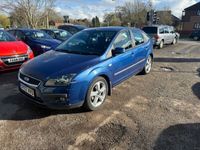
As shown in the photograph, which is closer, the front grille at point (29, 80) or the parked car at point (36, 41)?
the front grille at point (29, 80)

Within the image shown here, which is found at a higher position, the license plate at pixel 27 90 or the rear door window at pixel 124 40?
the rear door window at pixel 124 40

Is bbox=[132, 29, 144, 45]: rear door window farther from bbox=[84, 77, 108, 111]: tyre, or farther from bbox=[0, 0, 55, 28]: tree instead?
bbox=[0, 0, 55, 28]: tree

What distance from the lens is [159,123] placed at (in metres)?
3.68

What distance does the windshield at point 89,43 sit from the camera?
14.8 feet

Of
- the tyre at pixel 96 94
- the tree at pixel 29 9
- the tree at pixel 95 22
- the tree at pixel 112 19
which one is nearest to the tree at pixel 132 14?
the tree at pixel 112 19

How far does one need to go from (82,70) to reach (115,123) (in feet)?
3.69

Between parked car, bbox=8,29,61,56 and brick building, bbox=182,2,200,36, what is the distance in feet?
135

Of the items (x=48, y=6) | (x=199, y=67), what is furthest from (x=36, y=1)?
(x=199, y=67)

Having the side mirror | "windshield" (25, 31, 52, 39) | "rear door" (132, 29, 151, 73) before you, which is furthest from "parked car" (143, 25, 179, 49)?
the side mirror

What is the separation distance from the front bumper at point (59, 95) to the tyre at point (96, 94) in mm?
212

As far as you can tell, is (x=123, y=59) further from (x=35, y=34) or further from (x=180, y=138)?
(x=35, y=34)

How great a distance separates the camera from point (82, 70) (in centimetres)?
371

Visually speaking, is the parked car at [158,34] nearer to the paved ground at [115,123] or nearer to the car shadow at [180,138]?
the paved ground at [115,123]

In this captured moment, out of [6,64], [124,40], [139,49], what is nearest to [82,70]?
[124,40]
